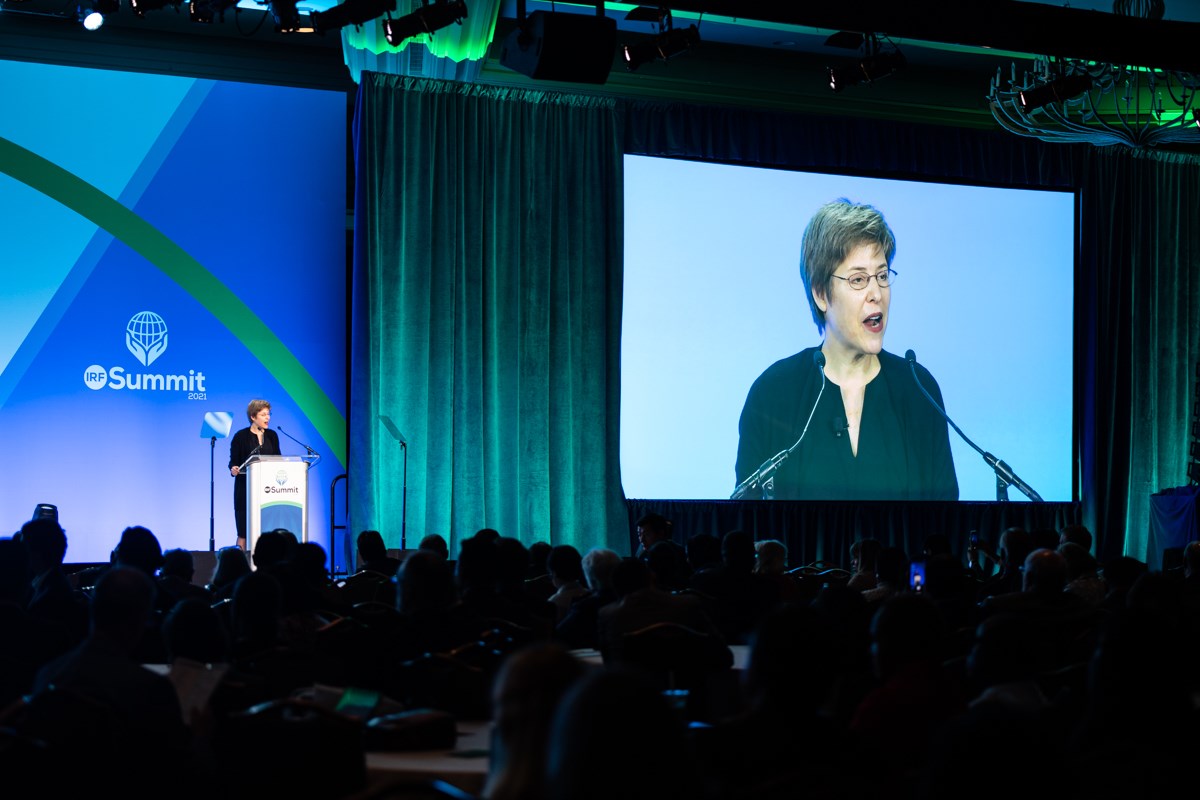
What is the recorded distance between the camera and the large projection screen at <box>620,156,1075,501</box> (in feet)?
43.2

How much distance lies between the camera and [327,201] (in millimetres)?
12383

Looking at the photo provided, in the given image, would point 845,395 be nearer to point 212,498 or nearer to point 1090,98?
point 1090,98

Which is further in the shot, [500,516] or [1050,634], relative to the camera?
[500,516]

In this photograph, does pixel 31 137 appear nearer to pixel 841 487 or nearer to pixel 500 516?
pixel 500 516

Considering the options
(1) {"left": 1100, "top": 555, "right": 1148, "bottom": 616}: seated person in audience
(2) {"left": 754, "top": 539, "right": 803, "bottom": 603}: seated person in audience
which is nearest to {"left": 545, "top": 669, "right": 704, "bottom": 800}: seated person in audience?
(1) {"left": 1100, "top": 555, "right": 1148, "bottom": 616}: seated person in audience

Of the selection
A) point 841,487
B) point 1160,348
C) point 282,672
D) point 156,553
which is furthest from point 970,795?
point 1160,348

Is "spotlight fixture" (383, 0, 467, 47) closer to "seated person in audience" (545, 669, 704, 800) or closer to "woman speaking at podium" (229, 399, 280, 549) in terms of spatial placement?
"woman speaking at podium" (229, 399, 280, 549)

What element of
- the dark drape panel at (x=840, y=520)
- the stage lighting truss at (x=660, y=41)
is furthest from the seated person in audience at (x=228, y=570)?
the dark drape panel at (x=840, y=520)

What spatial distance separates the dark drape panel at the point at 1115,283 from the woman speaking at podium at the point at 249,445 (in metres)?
6.33

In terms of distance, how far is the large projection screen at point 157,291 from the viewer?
36.9 ft

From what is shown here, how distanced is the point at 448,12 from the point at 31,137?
3834mm

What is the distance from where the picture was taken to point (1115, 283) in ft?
48.5

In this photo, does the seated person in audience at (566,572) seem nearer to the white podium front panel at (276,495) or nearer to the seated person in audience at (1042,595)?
the seated person in audience at (1042,595)

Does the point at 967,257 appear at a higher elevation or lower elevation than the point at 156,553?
higher
